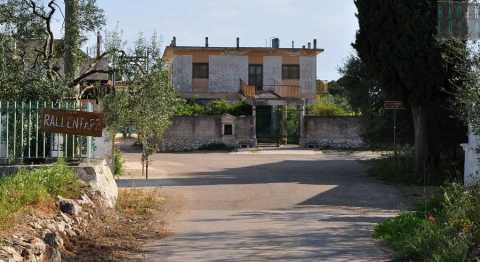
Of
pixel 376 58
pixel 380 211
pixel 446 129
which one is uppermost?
pixel 376 58

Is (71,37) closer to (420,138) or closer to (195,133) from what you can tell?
A: (420,138)

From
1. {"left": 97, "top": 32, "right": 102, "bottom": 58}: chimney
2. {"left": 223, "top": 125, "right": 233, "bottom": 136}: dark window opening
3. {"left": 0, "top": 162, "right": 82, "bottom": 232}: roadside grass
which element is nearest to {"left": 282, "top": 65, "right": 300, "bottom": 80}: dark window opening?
{"left": 223, "top": 125, "right": 233, "bottom": 136}: dark window opening

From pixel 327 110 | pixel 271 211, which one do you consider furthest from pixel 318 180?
pixel 327 110

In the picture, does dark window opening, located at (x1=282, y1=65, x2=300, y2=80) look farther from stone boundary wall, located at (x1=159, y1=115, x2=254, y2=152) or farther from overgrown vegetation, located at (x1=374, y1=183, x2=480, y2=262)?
Result: overgrown vegetation, located at (x1=374, y1=183, x2=480, y2=262)

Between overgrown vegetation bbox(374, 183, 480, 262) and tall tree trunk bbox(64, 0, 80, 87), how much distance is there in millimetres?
8640

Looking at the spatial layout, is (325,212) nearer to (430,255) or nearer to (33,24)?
(430,255)

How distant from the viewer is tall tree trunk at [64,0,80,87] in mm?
16375

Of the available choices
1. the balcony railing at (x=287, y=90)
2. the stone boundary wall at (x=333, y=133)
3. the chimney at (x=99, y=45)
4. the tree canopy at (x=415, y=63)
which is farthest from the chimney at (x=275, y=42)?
the chimney at (x=99, y=45)

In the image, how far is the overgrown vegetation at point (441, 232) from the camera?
804cm

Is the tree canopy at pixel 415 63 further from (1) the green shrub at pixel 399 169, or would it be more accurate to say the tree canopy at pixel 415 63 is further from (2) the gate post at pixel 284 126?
(2) the gate post at pixel 284 126

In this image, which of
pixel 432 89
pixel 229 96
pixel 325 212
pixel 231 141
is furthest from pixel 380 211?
pixel 229 96

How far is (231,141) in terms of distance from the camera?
4247 cm

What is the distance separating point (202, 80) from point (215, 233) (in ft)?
143

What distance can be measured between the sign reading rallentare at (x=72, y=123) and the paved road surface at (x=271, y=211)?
2488mm
